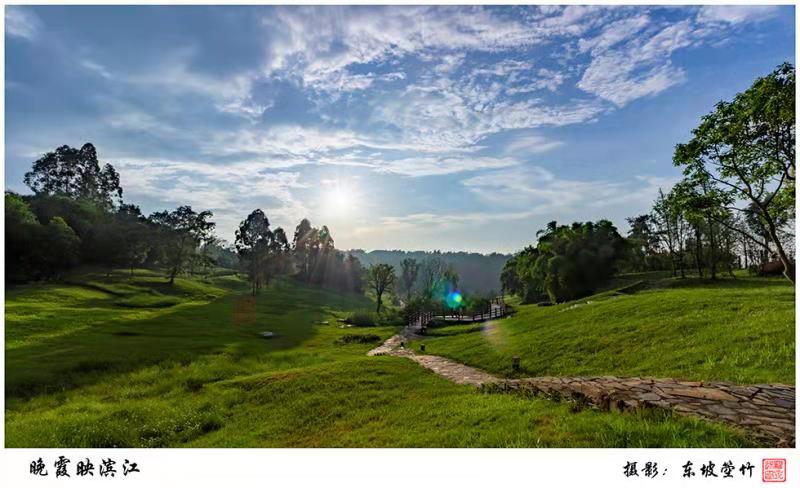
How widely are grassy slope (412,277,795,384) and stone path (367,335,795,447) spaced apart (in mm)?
3302

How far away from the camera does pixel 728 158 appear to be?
14.1 m


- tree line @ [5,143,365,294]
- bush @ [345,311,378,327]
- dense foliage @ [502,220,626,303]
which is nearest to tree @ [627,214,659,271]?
dense foliage @ [502,220,626,303]

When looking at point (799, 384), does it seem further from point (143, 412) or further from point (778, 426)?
point (143, 412)

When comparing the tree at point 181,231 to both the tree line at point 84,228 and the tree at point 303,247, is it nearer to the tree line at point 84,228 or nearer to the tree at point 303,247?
the tree line at point 84,228

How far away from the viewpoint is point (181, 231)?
8725 cm

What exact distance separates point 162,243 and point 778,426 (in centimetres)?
9676

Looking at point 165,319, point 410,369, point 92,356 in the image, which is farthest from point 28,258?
point 410,369

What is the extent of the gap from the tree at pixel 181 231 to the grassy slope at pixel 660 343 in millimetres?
73055

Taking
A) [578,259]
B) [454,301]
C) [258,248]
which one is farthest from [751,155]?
[258,248]

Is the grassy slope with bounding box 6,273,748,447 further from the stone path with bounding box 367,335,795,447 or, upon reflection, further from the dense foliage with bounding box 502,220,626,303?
the dense foliage with bounding box 502,220,626,303

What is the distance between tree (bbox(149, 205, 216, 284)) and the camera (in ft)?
279

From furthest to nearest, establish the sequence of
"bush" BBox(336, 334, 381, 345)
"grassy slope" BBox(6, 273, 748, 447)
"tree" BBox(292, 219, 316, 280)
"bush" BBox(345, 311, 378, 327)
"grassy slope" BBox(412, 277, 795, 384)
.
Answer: "tree" BBox(292, 219, 316, 280), "bush" BBox(345, 311, 378, 327), "bush" BBox(336, 334, 381, 345), "grassy slope" BBox(412, 277, 795, 384), "grassy slope" BBox(6, 273, 748, 447)

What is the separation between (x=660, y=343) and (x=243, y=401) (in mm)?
18984
